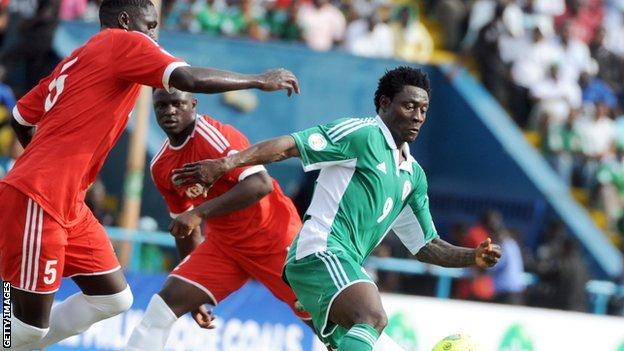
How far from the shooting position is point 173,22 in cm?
1964

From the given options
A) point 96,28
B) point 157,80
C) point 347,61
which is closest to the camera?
point 157,80

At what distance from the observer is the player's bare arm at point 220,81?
26.1 ft

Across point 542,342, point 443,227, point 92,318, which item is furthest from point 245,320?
point 443,227

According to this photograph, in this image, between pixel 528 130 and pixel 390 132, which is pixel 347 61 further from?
pixel 390 132

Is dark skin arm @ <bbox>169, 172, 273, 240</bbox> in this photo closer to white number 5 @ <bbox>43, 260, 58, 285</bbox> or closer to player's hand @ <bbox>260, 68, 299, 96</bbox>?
white number 5 @ <bbox>43, 260, 58, 285</bbox>

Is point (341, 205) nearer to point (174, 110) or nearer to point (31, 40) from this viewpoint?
→ point (174, 110)

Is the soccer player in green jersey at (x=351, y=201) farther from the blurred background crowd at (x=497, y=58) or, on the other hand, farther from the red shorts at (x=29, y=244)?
the blurred background crowd at (x=497, y=58)

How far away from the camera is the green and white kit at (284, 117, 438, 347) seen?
27.8ft

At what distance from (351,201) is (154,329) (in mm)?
2002

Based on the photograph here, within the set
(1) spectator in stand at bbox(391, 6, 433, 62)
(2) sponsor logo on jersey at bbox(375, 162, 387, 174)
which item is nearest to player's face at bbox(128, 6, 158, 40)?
(2) sponsor logo on jersey at bbox(375, 162, 387, 174)

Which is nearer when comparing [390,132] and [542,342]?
[390,132]

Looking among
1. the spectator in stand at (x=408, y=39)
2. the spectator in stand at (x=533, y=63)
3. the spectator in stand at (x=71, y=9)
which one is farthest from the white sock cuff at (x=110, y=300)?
the spectator in stand at (x=533, y=63)

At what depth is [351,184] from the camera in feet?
28.3

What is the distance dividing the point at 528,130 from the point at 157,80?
13853 mm
